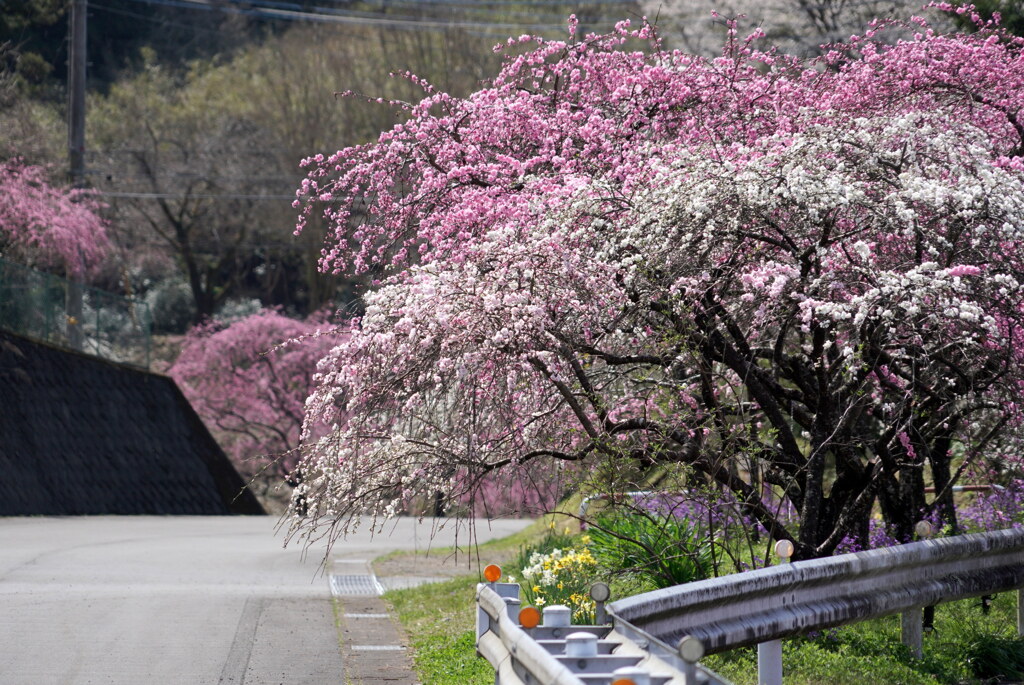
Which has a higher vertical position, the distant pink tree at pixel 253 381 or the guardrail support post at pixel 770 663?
the guardrail support post at pixel 770 663

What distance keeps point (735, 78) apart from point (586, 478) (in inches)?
146

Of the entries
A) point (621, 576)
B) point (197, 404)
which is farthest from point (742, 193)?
point (197, 404)

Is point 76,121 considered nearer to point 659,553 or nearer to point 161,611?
point 161,611

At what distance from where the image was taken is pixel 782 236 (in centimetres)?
855

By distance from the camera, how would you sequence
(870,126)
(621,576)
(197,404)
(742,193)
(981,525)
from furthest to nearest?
(197,404), (981,525), (621,576), (870,126), (742,193)

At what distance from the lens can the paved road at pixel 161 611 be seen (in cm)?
851

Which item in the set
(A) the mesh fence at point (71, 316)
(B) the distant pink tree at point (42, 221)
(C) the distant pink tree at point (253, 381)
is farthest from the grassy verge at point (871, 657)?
(C) the distant pink tree at point (253, 381)

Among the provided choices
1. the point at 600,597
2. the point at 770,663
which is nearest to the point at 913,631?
the point at 770,663

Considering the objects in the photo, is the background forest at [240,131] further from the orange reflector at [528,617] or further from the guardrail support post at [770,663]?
the orange reflector at [528,617]

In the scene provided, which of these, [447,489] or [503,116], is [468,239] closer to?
[503,116]

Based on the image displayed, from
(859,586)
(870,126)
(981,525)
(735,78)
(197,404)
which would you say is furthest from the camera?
(197,404)

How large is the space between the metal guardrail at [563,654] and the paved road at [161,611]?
6.07ft

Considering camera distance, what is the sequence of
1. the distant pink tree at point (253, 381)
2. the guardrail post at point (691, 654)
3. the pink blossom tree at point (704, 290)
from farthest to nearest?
the distant pink tree at point (253, 381)
the pink blossom tree at point (704, 290)
the guardrail post at point (691, 654)

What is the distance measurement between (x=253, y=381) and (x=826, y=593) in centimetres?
3644
